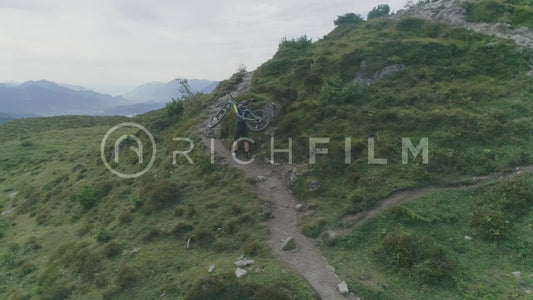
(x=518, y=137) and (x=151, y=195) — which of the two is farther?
(x=151, y=195)

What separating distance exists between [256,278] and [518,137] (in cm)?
1826

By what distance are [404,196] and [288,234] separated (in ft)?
22.1

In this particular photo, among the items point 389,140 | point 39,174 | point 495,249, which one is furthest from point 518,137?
point 39,174

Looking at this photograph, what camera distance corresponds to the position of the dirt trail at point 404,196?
16.0 metres

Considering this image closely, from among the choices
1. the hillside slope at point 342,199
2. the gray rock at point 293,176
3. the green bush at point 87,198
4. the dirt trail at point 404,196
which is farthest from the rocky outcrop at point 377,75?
the green bush at point 87,198

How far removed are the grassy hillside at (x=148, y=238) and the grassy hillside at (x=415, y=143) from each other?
3541mm

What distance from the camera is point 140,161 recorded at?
31219 mm

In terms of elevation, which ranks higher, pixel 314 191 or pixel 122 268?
pixel 314 191

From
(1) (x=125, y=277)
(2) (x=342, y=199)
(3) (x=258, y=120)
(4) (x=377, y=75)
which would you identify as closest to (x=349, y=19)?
(4) (x=377, y=75)

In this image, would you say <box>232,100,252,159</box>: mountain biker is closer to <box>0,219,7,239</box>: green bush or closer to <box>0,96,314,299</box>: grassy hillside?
<box>0,96,314,299</box>: grassy hillside

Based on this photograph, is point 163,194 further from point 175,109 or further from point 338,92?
point 175,109

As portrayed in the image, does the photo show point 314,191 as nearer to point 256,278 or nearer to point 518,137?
point 256,278

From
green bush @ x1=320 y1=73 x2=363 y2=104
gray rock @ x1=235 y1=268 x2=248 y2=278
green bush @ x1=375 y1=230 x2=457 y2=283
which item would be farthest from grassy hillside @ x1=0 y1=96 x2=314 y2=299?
green bush @ x1=320 y1=73 x2=363 y2=104

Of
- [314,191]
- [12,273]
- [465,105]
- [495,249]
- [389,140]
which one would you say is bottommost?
[12,273]
